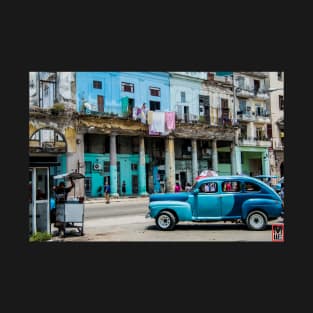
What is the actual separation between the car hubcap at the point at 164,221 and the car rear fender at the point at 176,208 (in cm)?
18

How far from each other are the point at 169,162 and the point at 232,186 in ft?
15.9

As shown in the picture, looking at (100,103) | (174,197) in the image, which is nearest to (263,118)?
(174,197)

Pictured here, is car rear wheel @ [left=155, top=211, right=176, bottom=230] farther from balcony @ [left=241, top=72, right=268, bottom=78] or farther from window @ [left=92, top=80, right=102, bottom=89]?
window @ [left=92, top=80, right=102, bottom=89]

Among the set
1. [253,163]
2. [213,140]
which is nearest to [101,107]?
[213,140]

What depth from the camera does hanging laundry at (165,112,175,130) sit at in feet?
47.8

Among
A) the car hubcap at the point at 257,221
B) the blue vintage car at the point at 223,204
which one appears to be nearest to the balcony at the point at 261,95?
the blue vintage car at the point at 223,204

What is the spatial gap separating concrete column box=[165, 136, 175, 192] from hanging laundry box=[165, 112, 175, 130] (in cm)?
44

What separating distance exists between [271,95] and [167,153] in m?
4.66

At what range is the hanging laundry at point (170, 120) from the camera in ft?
47.8

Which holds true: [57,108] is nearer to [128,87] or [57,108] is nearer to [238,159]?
[128,87]

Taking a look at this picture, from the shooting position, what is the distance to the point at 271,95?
1297 cm

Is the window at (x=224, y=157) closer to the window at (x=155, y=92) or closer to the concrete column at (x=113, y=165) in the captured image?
the window at (x=155, y=92)

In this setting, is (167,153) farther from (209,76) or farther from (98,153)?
(209,76)

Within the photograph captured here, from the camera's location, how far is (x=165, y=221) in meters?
10.8
